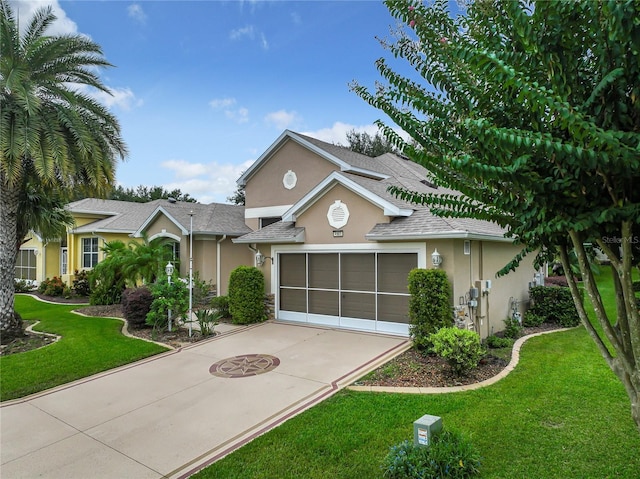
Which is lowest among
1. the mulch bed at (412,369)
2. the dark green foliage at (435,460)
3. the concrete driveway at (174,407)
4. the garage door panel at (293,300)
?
the concrete driveway at (174,407)

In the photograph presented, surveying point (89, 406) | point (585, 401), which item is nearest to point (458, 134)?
point (585, 401)

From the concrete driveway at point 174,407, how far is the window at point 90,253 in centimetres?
1647

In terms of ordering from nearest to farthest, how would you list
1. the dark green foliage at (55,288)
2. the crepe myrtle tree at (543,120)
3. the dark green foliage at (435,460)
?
the crepe myrtle tree at (543,120) < the dark green foliage at (435,460) < the dark green foliage at (55,288)

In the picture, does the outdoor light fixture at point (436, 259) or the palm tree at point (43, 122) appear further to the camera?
the palm tree at point (43, 122)

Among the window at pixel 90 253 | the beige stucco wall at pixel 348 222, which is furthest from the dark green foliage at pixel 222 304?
the window at pixel 90 253

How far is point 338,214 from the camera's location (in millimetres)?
12094

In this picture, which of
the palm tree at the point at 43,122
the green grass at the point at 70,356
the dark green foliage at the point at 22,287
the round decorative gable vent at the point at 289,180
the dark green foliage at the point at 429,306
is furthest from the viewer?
the dark green foliage at the point at 22,287

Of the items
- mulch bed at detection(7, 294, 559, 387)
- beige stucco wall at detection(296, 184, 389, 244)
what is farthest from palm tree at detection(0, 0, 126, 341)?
A: beige stucco wall at detection(296, 184, 389, 244)

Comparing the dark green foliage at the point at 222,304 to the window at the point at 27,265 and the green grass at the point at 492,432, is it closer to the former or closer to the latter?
the green grass at the point at 492,432

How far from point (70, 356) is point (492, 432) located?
1006 centimetres

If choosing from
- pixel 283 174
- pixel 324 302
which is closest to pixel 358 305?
pixel 324 302

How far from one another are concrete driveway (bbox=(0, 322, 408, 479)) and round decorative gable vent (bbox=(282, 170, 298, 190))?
9070mm

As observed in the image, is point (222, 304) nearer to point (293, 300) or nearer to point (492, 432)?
point (293, 300)

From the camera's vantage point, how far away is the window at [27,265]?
26.2 metres
